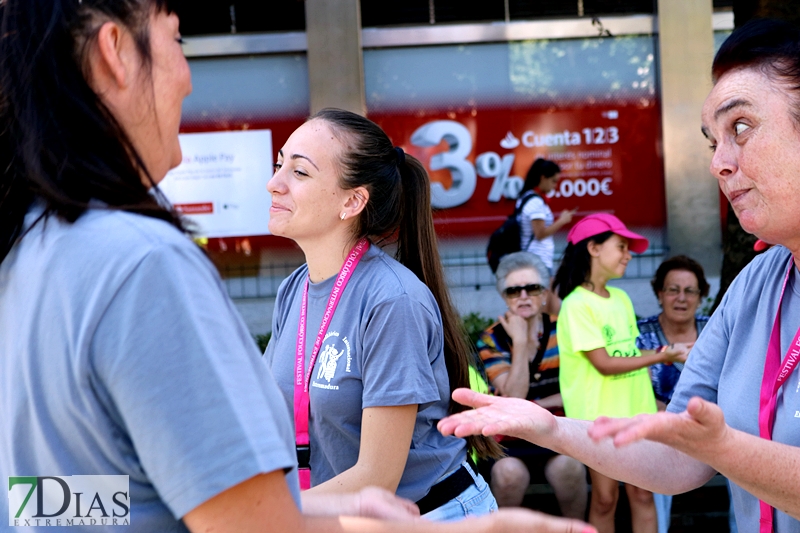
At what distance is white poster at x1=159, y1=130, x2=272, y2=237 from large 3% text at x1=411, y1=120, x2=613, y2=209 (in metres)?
2.00

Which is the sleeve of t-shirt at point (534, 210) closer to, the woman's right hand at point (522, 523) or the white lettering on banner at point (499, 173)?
the white lettering on banner at point (499, 173)

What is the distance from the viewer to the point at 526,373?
4.84 m

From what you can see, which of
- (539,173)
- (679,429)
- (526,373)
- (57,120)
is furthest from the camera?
(539,173)

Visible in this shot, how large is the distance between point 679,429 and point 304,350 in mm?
1269

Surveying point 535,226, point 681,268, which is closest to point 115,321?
point 681,268

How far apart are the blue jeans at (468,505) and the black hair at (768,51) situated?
142 centimetres

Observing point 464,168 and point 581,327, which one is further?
point 464,168

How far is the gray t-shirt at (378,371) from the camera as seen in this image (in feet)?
7.67

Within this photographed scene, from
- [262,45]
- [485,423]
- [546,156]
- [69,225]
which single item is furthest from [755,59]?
[262,45]

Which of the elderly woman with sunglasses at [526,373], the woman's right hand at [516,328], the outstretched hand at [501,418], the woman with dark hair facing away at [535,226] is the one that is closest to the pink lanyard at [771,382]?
the outstretched hand at [501,418]

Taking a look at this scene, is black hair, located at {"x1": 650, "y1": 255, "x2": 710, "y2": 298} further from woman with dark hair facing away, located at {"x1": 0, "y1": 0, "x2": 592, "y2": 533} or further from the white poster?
the white poster

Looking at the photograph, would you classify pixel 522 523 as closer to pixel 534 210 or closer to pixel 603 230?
pixel 603 230

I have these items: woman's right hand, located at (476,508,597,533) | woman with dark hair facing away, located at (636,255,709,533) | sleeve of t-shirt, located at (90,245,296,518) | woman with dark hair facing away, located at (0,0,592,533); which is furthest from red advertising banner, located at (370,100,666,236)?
sleeve of t-shirt, located at (90,245,296,518)

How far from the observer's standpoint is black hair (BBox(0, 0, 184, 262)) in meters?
1.13
